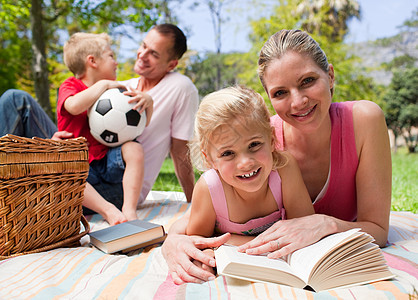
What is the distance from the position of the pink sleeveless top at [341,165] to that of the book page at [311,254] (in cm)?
55

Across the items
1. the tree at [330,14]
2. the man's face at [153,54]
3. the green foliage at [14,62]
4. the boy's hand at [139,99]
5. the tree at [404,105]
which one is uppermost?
the tree at [330,14]

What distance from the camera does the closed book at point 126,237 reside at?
194 centimetres

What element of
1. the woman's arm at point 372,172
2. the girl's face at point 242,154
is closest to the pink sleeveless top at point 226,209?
the girl's face at point 242,154

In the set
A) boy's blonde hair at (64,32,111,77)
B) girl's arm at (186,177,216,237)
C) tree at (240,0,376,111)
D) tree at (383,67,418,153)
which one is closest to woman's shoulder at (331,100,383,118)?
girl's arm at (186,177,216,237)

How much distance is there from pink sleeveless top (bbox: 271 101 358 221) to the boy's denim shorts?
57.2 inches

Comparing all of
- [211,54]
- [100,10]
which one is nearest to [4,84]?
[100,10]

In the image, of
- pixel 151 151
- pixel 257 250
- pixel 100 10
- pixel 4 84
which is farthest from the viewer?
pixel 4 84

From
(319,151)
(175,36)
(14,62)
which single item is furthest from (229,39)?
(319,151)

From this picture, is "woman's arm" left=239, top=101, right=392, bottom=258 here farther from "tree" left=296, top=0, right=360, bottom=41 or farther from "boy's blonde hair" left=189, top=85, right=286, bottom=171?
"tree" left=296, top=0, right=360, bottom=41

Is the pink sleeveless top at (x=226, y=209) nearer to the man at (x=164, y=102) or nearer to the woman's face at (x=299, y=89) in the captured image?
the woman's face at (x=299, y=89)

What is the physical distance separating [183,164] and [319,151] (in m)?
1.78

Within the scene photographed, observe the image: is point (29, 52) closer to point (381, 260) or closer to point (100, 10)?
point (100, 10)

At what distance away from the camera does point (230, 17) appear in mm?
17109

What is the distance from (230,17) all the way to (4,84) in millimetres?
10308
